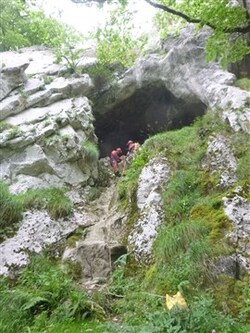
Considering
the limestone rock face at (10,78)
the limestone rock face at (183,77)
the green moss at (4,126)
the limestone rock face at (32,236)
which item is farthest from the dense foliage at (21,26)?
the limestone rock face at (32,236)

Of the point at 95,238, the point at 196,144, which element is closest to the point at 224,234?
the point at 95,238

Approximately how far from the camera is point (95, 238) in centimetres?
880

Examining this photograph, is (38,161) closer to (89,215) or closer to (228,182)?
(89,215)

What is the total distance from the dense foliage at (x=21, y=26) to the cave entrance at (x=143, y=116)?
540cm

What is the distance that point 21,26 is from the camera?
2036 centimetres

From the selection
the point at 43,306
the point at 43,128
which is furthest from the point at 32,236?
the point at 43,128

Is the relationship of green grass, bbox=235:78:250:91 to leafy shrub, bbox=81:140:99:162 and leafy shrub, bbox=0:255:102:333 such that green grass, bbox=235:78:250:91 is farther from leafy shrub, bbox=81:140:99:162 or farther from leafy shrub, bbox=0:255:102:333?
leafy shrub, bbox=0:255:102:333

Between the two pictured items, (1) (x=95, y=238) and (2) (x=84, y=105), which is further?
(2) (x=84, y=105)

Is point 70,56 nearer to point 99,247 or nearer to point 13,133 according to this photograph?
point 13,133

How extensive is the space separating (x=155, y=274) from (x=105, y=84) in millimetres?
11869

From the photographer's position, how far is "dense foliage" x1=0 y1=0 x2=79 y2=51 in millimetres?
19234

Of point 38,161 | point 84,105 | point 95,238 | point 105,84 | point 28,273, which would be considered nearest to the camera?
point 28,273

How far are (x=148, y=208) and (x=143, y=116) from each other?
35.2 feet

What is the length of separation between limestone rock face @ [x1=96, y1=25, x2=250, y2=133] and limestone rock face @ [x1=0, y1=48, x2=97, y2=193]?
70.5 inches
